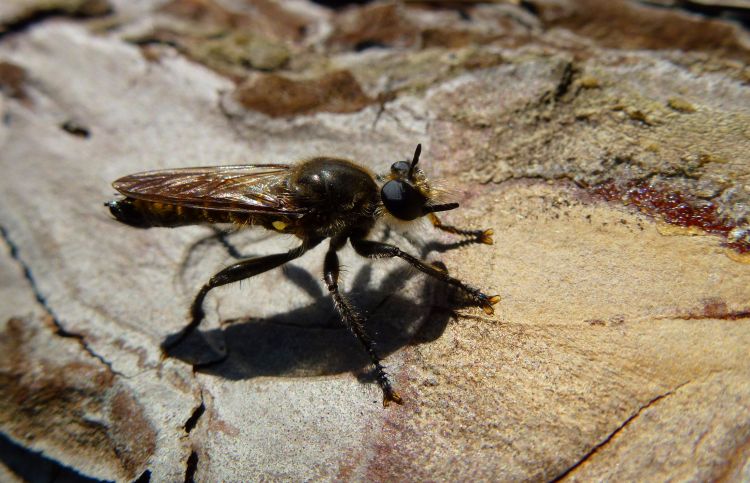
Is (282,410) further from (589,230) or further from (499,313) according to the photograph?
(589,230)

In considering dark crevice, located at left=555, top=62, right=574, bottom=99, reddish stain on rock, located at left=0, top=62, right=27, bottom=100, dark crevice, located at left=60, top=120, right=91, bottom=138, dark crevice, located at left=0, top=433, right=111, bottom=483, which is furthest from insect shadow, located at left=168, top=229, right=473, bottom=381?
reddish stain on rock, located at left=0, top=62, right=27, bottom=100

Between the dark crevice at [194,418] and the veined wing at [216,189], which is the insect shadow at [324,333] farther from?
the veined wing at [216,189]

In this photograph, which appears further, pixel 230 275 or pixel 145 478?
pixel 230 275

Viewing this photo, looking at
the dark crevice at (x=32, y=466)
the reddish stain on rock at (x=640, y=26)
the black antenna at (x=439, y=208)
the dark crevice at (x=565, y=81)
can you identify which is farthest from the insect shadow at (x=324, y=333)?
the reddish stain on rock at (x=640, y=26)

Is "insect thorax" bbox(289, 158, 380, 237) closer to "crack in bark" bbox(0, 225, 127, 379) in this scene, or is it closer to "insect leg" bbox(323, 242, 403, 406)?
"insect leg" bbox(323, 242, 403, 406)

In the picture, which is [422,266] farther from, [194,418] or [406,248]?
[194,418]

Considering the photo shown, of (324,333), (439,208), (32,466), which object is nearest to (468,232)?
(439,208)
